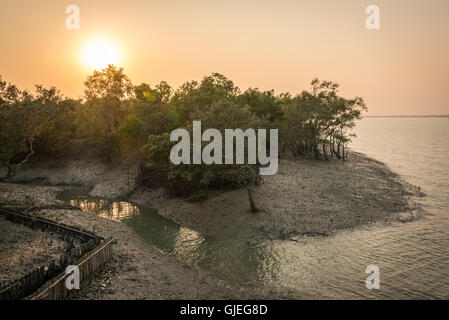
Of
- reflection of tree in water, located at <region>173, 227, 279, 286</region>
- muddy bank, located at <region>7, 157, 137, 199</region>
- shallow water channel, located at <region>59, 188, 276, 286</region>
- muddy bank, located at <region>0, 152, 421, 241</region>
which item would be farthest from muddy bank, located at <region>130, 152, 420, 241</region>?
muddy bank, located at <region>7, 157, 137, 199</region>

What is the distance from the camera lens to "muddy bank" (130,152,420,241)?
25.5 metres

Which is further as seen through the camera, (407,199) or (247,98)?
(247,98)

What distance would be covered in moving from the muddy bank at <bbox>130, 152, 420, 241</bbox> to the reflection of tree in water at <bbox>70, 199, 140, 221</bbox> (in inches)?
84.7

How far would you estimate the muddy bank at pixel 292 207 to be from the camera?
25500 mm

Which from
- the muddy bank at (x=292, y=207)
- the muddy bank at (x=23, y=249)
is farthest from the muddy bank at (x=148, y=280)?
the muddy bank at (x=292, y=207)

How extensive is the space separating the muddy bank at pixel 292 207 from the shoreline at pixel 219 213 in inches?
3.5

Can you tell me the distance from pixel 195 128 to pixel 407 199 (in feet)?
91.3

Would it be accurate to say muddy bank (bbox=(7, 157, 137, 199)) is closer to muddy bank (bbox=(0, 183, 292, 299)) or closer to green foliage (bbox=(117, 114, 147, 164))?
green foliage (bbox=(117, 114, 147, 164))

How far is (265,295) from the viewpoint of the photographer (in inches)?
619

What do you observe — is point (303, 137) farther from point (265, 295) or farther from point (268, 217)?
point (265, 295)

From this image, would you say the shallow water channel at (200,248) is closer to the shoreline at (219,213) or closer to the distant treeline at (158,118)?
the shoreline at (219,213)

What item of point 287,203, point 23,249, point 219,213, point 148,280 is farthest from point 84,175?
point 148,280

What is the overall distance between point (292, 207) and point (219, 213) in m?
7.63
